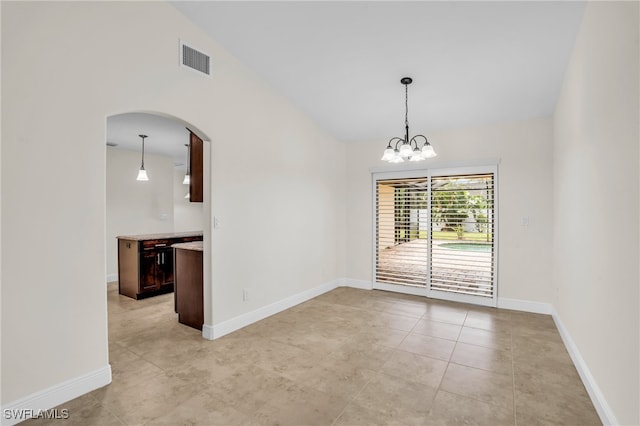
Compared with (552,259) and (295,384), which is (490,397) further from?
(552,259)

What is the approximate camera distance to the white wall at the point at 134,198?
20.2ft

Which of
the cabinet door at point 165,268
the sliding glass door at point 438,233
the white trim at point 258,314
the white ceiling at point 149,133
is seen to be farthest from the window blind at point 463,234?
the cabinet door at point 165,268

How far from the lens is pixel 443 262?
4.87 meters

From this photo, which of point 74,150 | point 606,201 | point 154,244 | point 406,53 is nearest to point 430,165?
point 406,53

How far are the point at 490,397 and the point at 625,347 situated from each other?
0.96 metres

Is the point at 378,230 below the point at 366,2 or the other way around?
below

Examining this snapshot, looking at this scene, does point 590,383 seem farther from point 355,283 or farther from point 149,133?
point 149,133

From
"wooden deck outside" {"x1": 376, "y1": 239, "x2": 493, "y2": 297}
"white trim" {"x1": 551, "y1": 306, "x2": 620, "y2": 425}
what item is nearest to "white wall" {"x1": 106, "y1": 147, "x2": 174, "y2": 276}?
"wooden deck outside" {"x1": 376, "y1": 239, "x2": 493, "y2": 297}

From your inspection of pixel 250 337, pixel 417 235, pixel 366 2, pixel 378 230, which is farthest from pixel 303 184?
pixel 366 2

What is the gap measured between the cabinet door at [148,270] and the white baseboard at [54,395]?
2571mm

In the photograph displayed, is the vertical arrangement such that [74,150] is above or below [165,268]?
above

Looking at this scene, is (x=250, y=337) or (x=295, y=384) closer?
(x=295, y=384)

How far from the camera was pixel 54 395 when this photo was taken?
224 cm

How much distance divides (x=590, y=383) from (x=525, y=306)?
2167mm
